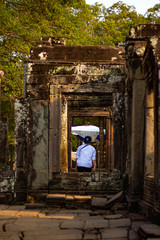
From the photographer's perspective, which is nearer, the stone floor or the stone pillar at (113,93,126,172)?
the stone floor

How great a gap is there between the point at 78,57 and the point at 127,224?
4296 mm

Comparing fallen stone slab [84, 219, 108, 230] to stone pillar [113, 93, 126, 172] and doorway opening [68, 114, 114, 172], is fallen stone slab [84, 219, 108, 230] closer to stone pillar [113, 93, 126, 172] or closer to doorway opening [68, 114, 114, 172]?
stone pillar [113, 93, 126, 172]

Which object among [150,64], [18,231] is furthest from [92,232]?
[150,64]

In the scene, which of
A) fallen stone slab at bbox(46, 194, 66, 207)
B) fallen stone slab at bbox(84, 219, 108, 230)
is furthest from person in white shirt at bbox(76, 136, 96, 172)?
fallen stone slab at bbox(84, 219, 108, 230)

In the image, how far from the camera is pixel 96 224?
198 inches

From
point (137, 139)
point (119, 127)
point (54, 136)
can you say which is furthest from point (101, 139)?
point (137, 139)

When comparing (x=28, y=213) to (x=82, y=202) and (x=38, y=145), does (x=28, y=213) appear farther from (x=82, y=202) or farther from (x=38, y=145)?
(x=38, y=145)

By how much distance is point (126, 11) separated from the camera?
22797 mm

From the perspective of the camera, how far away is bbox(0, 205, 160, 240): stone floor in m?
4.36

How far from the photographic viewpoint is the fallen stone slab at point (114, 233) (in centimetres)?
A: 433

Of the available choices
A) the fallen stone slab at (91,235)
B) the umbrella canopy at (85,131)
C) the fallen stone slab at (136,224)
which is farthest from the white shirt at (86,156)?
the umbrella canopy at (85,131)

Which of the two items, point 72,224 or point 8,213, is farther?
point 8,213

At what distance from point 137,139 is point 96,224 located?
209 centimetres

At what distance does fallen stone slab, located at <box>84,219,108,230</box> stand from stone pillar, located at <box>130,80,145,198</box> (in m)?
1.41
